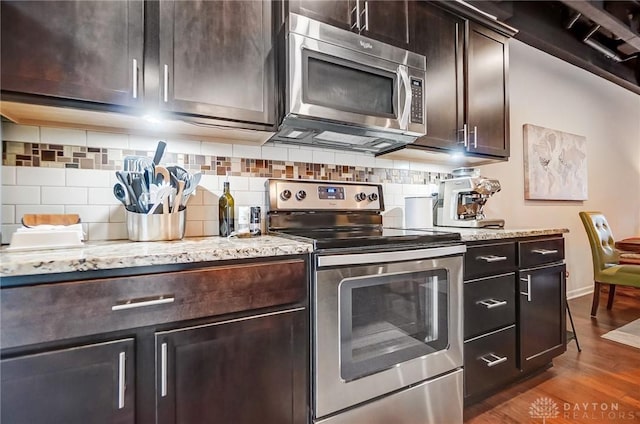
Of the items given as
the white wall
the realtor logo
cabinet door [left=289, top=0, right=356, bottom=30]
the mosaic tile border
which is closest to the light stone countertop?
the mosaic tile border

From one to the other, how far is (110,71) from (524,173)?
338 cm

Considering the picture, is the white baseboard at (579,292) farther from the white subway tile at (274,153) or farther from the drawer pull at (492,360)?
the white subway tile at (274,153)

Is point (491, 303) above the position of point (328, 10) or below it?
below

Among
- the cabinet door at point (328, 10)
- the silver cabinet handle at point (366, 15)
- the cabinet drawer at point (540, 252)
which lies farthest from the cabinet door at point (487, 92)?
the cabinet door at point (328, 10)

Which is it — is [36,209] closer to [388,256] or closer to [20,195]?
[20,195]

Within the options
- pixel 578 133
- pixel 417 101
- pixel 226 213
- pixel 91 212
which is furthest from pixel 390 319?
pixel 578 133

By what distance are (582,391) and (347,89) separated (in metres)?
2.13

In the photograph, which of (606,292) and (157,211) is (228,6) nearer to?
(157,211)

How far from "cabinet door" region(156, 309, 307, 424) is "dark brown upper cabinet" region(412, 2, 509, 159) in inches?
52.7

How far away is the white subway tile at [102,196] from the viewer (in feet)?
4.26

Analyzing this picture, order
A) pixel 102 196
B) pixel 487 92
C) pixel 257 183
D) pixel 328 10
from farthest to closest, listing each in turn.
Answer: pixel 487 92, pixel 257 183, pixel 328 10, pixel 102 196

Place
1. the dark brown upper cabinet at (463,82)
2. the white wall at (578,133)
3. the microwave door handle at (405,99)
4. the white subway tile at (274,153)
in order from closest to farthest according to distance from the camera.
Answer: the microwave door handle at (405,99), the white subway tile at (274,153), the dark brown upper cabinet at (463,82), the white wall at (578,133)

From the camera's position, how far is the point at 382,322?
49.8 inches

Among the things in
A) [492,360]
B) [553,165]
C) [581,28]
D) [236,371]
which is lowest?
[492,360]
